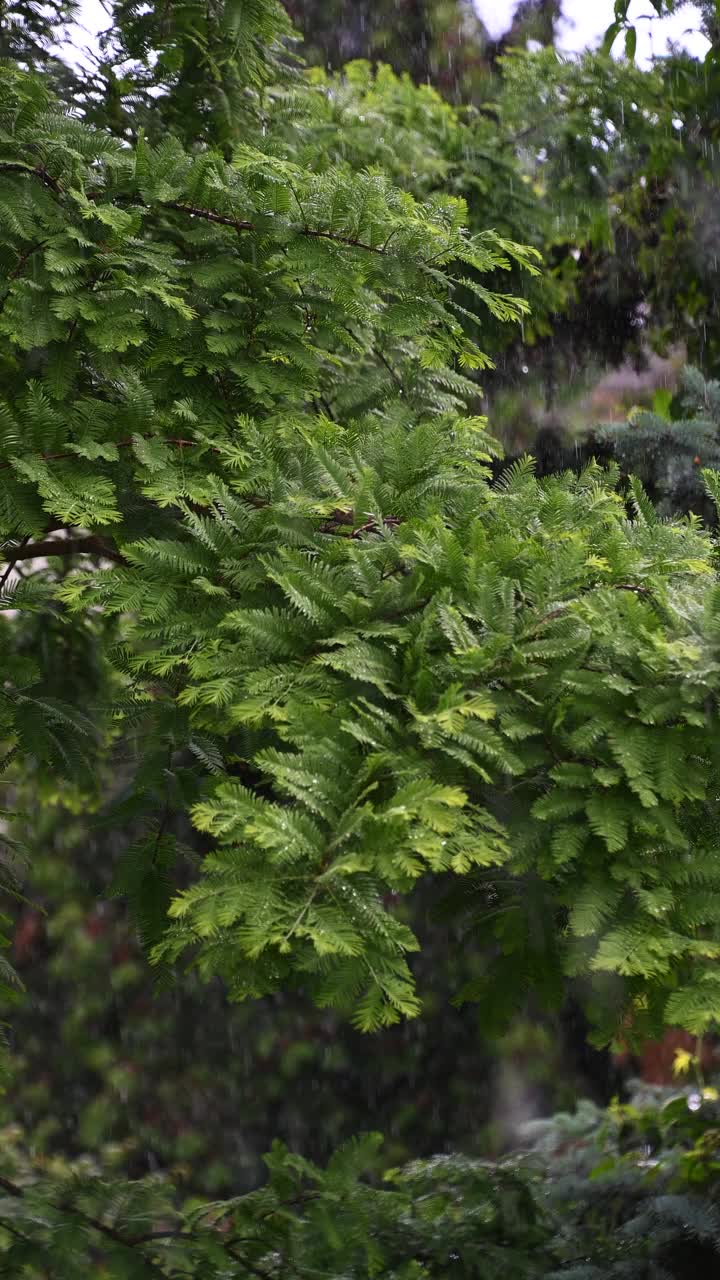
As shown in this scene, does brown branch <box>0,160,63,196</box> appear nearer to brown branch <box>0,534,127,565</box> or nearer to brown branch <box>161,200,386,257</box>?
brown branch <box>161,200,386,257</box>

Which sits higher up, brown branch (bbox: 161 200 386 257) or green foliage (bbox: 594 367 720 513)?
brown branch (bbox: 161 200 386 257)

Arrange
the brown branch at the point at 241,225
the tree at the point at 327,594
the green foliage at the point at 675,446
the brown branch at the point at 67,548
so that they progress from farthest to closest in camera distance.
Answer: the green foliage at the point at 675,446 < the brown branch at the point at 67,548 < the brown branch at the point at 241,225 < the tree at the point at 327,594

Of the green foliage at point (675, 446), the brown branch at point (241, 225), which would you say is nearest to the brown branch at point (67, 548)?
the brown branch at point (241, 225)

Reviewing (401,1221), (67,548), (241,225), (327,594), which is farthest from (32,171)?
(401,1221)

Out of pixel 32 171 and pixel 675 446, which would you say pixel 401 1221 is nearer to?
pixel 675 446

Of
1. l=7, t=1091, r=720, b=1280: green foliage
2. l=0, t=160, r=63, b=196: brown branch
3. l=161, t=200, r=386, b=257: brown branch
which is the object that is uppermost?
l=0, t=160, r=63, b=196: brown branch

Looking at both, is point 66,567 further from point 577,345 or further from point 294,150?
point 577,345

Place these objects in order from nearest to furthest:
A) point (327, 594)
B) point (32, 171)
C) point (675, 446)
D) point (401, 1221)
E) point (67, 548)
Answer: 1. point (327, 594)
2. point (32, 171)
3. point (67, 548)
4. point (401, 1221)
5. point (675, 446)

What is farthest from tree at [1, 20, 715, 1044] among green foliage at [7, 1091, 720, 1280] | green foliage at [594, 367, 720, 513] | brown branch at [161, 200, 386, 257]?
green foliage at [594, 367, 720, 513]

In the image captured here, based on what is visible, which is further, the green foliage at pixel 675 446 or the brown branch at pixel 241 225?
the green foliage at pixel 675 446

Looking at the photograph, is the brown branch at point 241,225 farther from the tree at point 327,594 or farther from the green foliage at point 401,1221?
the green foliage at point 401,1221

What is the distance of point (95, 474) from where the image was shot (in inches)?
88.9

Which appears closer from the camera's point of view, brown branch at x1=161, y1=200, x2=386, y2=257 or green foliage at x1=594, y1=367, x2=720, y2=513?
brown branch at x1=161, y1=200, x2=386, y2=257

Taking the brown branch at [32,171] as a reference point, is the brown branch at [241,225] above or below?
below
